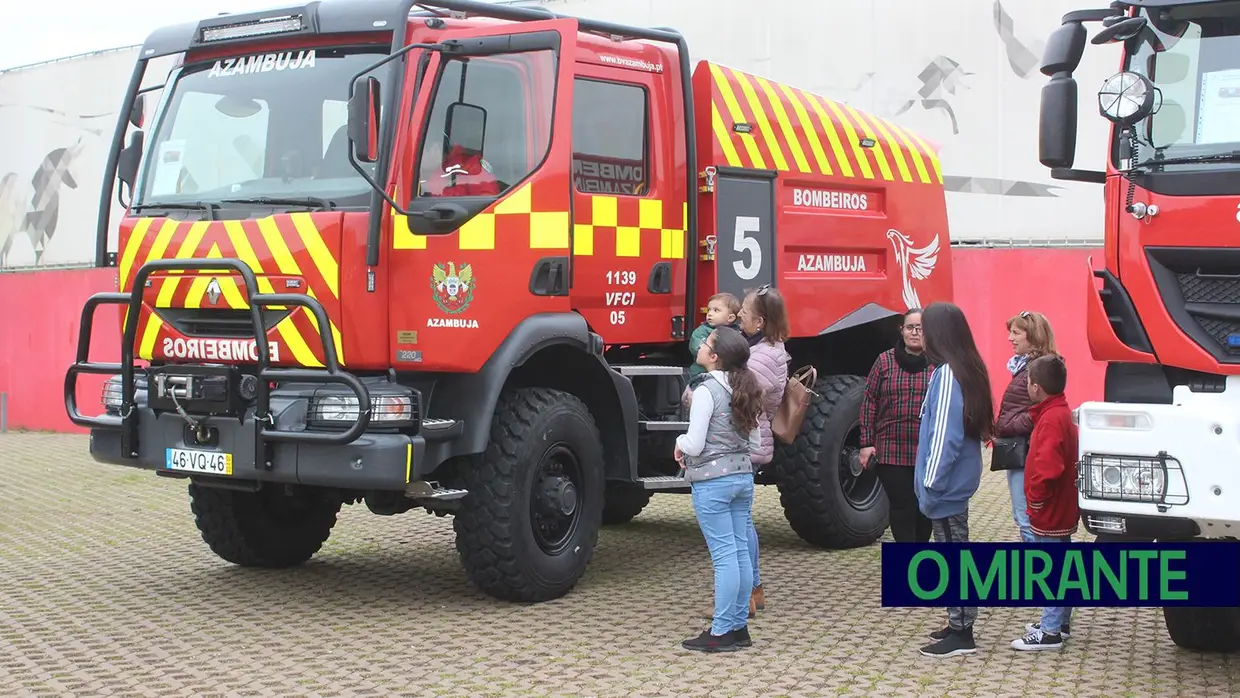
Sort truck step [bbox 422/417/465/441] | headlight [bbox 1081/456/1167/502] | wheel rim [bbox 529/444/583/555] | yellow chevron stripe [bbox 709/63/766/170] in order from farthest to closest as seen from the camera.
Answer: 1. yellow chevron stripe [bbox 709/63/766/170]
2. wheel rim [bbox 529/444/583/555]
3. truck step [bbox 422/417/465/441]
4. headlight [bbox 1081/456/1167/502]

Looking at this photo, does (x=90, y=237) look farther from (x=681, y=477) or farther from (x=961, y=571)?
(x=961, y=571)

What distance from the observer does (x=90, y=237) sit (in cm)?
1991

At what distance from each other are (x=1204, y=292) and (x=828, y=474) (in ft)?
11.6

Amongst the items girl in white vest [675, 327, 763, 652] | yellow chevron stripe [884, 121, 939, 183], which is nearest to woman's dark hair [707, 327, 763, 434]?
girl in white vest [675, 327, 763, 652]

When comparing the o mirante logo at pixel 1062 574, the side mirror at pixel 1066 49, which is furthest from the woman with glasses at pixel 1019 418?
the side mirror at pixel 1066 49

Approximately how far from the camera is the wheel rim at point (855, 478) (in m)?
9.03

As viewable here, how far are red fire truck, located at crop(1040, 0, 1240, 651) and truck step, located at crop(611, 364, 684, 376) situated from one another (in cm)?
264

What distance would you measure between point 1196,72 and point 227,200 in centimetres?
445

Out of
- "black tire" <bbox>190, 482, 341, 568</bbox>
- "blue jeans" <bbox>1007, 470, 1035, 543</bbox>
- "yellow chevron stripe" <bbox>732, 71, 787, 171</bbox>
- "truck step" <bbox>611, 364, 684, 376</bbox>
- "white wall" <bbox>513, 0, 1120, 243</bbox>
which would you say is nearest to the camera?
"blue jeans" <bbox>1007, 470, 1035, 543</bbox>

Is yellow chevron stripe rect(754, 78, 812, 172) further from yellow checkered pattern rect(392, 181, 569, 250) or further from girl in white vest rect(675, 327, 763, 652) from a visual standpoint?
girl in white vest rect(675, 327, 763, 652)

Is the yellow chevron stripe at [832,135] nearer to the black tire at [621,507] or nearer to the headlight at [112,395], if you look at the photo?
the black tire at [621,507]

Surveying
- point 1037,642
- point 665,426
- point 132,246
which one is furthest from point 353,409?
point 1037,642

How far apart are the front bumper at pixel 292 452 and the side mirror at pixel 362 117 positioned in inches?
46.2

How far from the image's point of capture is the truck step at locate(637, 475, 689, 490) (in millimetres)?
7879
